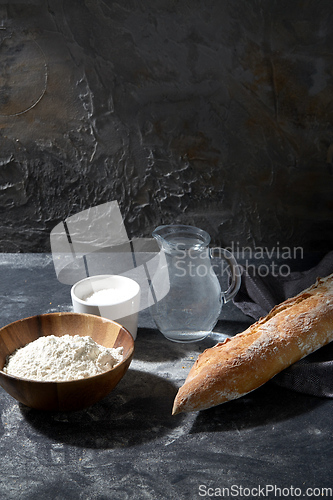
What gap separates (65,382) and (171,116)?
1.04 meters

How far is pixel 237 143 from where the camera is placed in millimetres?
1507

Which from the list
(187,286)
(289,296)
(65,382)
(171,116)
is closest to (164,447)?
(65,382)

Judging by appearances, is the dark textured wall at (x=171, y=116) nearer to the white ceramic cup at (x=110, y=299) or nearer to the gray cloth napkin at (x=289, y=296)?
the gray cloth napkin at (x=289, y=296)

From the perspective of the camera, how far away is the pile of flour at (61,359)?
2.42ft

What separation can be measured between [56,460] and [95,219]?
1.03 metres

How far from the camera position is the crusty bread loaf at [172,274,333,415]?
765 mm

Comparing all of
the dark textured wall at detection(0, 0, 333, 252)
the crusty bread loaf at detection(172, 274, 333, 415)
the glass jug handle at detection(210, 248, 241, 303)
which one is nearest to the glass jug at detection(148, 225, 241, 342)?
the glass jug handle at detection(210, 248, 241, 303)

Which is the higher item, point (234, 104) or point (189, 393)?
point (234, 104)

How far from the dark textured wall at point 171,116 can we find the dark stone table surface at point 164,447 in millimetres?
823

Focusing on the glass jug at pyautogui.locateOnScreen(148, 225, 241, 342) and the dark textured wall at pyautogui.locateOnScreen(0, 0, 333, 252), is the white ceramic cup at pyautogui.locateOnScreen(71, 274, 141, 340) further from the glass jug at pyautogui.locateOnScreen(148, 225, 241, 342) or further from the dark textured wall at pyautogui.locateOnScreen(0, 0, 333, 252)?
the dark textured wall at pyautogui.locateOnScreen(0, 0, 333, 252)

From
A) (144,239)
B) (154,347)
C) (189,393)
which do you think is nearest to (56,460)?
(189,393)

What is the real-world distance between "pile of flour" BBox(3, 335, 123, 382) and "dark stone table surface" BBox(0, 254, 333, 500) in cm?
9

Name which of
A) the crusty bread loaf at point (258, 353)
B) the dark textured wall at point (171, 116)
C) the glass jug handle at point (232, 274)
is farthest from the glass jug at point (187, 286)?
the dark textured wall at point (171, 116)

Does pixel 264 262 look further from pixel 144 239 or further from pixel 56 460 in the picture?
pixel 56 460
